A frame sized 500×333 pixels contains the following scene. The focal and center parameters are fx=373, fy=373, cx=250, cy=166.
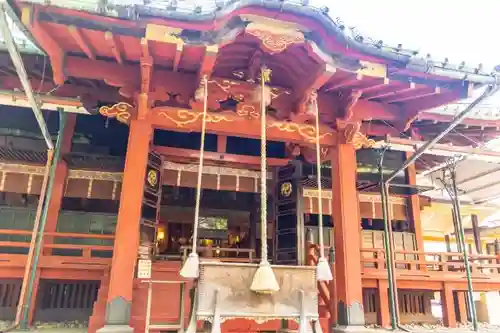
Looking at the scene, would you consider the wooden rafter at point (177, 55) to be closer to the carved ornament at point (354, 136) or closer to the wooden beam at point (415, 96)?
the carved ornament at point (354, 136)

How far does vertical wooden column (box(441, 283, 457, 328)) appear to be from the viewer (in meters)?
8.75

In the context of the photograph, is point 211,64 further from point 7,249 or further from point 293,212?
point 7,249

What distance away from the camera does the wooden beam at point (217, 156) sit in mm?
9367

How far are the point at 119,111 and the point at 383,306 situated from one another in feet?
22.8

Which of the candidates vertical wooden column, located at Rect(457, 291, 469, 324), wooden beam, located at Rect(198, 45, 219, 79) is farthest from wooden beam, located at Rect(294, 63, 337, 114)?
vertical wooden column, located at Rect(457, 291, 469, 324)

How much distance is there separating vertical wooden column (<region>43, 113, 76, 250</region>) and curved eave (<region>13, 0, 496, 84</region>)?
14.6 ft

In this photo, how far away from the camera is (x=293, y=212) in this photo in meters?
9.58

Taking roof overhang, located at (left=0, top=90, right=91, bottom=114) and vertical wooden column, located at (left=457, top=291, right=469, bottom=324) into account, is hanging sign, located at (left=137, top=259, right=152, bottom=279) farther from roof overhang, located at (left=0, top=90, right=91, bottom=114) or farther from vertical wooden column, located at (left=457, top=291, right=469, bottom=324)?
vertical wooden column, located at (left=457, top=291, right=469, bottom=324)

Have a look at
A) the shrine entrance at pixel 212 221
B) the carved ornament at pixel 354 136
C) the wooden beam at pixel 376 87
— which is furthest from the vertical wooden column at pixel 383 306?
the wooden beam at pixel 376 87

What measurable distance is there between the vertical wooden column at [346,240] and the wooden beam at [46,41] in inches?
198

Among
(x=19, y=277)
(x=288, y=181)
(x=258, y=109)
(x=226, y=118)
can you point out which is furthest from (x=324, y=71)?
(x=19, y=277)

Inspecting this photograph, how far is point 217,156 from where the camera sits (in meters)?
9.54

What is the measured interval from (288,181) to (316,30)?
15.4 ft

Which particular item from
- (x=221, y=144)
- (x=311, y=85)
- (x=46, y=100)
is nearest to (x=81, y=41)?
(x=46, y=100)
